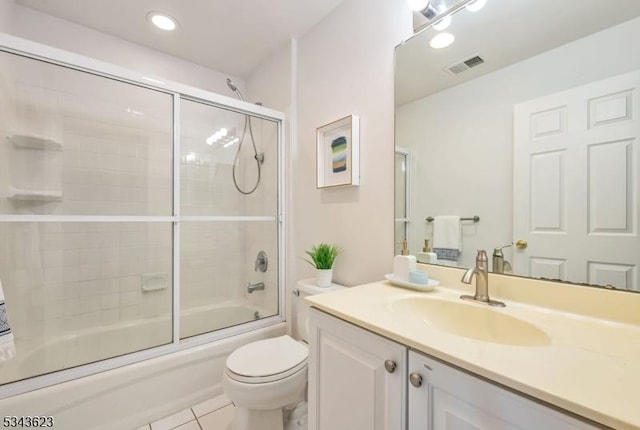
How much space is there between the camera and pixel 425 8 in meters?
1.25

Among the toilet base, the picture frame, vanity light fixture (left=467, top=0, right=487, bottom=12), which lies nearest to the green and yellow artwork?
the picture frame

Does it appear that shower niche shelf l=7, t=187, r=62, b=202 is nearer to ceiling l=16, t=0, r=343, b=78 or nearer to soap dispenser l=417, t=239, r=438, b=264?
ceiling l=16, t=0, r=343, b=78

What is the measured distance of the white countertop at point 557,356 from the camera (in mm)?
449

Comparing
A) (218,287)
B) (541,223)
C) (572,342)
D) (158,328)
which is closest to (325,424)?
(572,342)

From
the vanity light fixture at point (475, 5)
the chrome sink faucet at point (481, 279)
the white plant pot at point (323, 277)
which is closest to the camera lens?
the chrome sink faucet at point (481, 279)

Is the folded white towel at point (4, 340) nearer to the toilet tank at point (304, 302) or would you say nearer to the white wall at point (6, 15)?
the toilet tank at point (304, 302)

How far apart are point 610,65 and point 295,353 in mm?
1644

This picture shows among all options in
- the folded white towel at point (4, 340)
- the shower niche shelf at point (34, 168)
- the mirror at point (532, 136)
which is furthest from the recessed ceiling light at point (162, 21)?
the folded white towel at point (4, 340)

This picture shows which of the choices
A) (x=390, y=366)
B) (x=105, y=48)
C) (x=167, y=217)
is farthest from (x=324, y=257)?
(x=105, y=48)

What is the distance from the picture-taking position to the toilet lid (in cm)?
124

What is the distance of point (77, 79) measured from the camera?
1.63 m

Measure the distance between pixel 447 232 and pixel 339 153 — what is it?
0.79 meters

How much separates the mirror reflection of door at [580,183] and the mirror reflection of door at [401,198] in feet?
1.50

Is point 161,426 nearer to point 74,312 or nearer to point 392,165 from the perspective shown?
point 74,312
